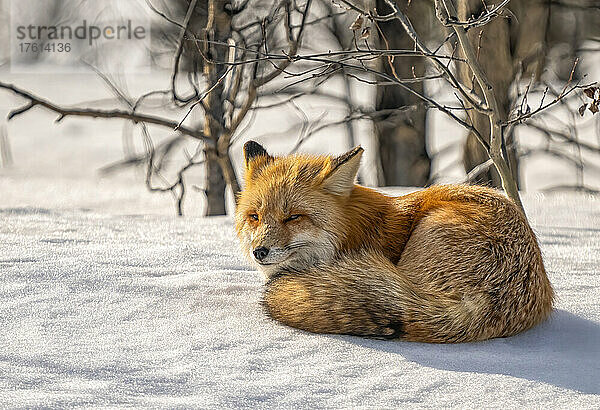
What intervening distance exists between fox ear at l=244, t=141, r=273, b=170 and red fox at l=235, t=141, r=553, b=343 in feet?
0.10

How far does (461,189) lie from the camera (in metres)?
4.14

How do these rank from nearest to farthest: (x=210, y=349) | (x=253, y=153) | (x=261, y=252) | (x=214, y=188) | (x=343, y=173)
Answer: (x=210, y=349) → (x=261, y=252) → (x=343, y=173) → (x=253, y=153) → (x=214, y=188)

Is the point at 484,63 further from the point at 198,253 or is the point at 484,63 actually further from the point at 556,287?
the point at 198,253

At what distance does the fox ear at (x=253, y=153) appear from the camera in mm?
4164

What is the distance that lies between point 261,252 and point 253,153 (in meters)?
0.79

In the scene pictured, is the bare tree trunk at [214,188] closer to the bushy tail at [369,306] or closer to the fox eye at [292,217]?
the fox eye at [292,217]

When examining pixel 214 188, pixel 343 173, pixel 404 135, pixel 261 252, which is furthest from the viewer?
pixel 404 135

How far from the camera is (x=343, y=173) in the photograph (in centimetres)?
387

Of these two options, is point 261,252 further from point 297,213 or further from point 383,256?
point 383,256

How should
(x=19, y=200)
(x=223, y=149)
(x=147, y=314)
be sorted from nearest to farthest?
(x=147, y=314) → (x=223, y=149) → (x=19, y=200)

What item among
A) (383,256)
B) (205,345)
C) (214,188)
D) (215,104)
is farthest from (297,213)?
(214,188)

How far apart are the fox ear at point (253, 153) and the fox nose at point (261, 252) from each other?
682 millimetres

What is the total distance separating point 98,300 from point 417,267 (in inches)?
62.5

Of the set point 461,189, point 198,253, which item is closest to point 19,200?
point 198,253
